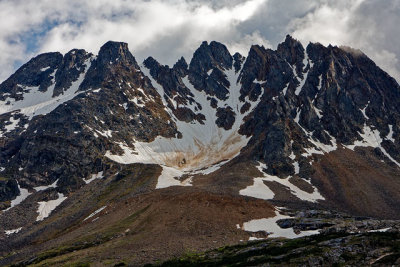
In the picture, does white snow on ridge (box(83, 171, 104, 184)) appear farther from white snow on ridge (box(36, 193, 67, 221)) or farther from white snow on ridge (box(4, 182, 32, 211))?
white snow on ridge (box(4, 182, 32, 211))

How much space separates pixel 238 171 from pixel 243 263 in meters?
115

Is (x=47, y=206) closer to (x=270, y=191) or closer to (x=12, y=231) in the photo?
(x=12, y=231)

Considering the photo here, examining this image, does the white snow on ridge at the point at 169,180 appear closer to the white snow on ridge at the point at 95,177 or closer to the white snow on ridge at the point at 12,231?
the white snow on ridge at the point at 95,177

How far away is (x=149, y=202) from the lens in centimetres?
12444

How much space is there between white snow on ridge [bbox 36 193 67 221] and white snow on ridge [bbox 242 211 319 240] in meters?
88.6

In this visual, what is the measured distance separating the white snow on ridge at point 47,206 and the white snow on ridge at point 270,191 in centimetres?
7915

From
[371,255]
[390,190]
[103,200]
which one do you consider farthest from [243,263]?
[390,190]

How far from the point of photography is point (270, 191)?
151m

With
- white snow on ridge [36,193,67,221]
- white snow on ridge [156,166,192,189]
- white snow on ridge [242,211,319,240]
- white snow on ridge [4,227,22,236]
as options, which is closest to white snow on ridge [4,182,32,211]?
white snow on ridge [36,193,67,221]

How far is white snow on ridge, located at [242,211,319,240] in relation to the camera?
289 feet

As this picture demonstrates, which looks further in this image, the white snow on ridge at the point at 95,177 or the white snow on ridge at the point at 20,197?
the white snow on ridge at the point at 95,177

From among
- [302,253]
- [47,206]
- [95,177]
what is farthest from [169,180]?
[302,253]

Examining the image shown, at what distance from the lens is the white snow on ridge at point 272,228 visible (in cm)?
8805

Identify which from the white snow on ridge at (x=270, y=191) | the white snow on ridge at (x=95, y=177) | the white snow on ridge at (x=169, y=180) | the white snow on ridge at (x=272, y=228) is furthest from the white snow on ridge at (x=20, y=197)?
the white snow on ridge at (x=272, y=228)
